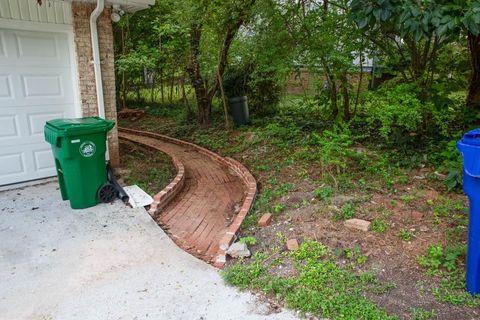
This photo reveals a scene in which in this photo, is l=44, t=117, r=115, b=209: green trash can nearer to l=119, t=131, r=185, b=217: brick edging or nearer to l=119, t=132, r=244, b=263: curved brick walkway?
l=119, t=131, r=185, b=217: brick edging

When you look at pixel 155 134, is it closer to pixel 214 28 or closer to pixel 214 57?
pixel 214 57

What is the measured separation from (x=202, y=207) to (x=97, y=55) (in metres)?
2.76

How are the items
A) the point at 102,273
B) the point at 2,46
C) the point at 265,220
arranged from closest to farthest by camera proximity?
1. the point at 102,273
2. the point at 265,220
3. the point at 2,46

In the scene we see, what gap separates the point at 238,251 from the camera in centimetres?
324

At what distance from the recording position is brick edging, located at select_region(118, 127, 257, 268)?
3340 mm

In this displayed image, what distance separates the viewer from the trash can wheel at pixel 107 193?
448 cm

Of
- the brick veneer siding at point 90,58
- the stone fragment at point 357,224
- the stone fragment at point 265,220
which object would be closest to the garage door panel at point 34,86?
the brick veneer siding at point 90,58

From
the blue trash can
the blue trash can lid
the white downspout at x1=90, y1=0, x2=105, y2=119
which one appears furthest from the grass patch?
the white downspout at x1=90, y1=0, x2=105, y2=119

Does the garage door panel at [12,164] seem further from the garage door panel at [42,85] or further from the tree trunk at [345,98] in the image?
the tree trunk at [345,98]

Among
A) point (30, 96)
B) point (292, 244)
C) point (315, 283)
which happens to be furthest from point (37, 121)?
point (315, 283)

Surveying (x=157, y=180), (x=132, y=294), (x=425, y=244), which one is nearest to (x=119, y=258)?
(x=132, y=294)

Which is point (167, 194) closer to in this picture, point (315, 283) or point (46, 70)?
point (46, 70)

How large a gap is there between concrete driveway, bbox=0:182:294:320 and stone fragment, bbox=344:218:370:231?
1.22m

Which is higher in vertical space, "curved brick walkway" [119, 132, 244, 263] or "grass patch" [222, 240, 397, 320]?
"grass patch" [222, 240, 397, 320]
